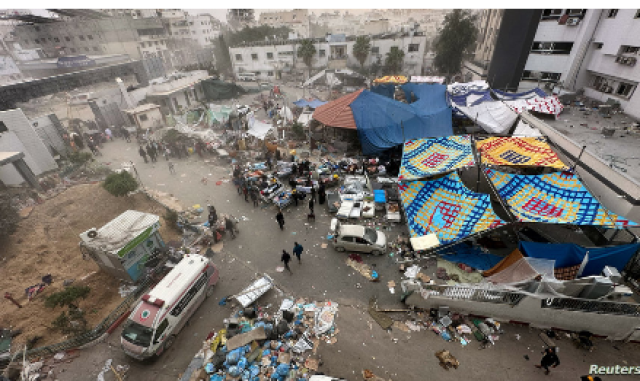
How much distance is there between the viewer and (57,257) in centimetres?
1176

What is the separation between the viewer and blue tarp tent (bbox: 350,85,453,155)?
56.9 feet

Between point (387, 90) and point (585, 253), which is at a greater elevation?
point (387, 90)

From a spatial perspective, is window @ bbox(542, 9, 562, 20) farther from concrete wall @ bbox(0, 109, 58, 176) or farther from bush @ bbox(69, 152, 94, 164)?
concrete wall @ bbox(0, 109, 58, 176)

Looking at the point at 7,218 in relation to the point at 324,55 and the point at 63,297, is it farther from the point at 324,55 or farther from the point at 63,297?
the point at 324,55

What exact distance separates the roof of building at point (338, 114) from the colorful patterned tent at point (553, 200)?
956 cm

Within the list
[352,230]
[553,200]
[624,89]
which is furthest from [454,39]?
[352,230]

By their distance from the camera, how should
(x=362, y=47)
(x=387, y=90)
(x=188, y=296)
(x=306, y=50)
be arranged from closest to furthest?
(x=188, y=296) → (x=387, y=90) → (x=362, y=47) → (x=306, y=50)

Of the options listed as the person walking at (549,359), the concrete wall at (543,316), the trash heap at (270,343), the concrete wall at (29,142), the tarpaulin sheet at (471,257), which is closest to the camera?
the person walking at (549,359)

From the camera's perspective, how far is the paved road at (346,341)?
7863 mm

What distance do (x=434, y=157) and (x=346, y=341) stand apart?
8.96 m

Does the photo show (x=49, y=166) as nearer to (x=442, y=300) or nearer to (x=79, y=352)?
(x=79, y=352)

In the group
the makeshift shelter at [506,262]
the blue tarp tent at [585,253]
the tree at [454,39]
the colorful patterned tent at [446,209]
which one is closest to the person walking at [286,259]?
the colorful patterned tent at [446,209]

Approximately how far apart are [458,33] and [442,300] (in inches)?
1460

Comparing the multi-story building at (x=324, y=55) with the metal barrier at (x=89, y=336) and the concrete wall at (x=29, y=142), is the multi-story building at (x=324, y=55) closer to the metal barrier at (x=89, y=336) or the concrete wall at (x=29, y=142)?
the concrete wall at (x=29, y=142)
